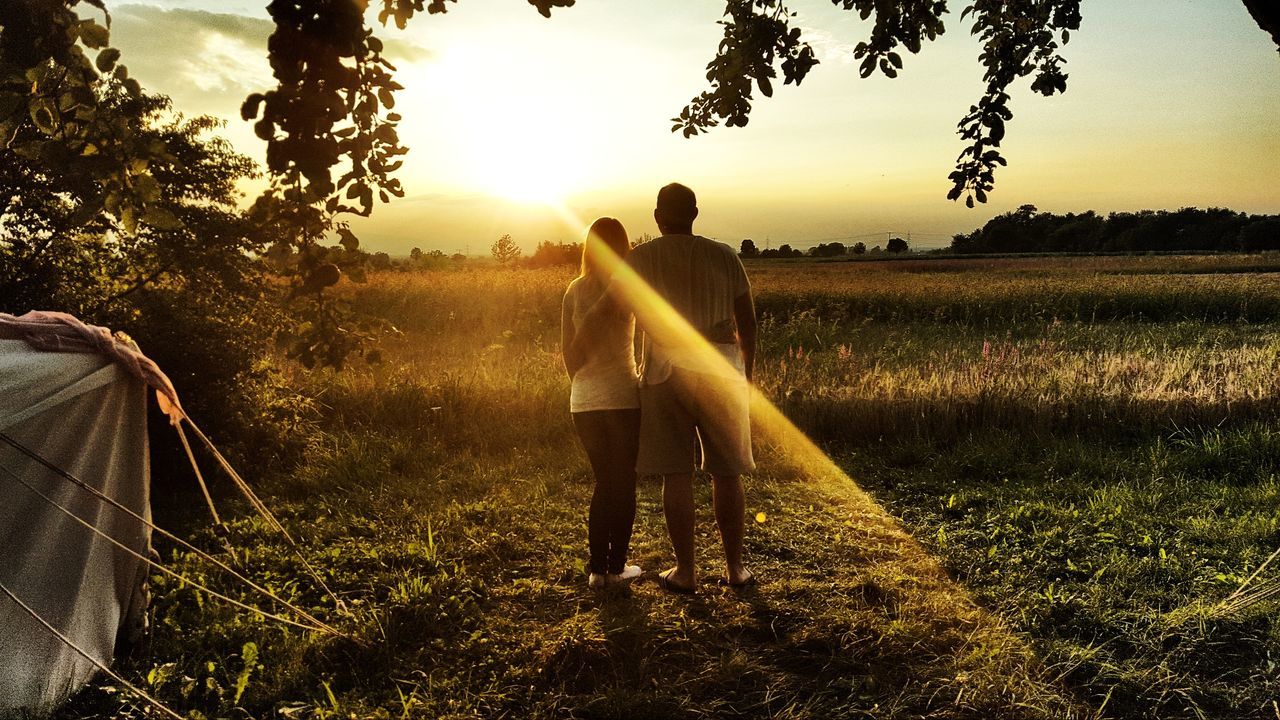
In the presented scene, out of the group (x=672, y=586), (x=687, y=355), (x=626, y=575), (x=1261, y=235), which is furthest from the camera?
(x=1261, y=235)

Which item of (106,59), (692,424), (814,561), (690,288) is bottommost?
(814,561)

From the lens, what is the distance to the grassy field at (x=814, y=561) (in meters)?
3.30

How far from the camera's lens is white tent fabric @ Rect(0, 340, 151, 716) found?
2943mm

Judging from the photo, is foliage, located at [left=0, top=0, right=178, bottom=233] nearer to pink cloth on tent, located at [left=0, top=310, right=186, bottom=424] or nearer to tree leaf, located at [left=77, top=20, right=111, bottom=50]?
tree leaf, located at [left=77, top=20, right=111, bottom=50]

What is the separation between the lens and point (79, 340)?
3.30 m

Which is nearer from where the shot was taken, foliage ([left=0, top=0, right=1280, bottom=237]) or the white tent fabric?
foliage ([left=0, top=0, right=1280, bottom=237])

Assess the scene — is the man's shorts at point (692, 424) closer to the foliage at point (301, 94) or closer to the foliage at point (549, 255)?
the foliage at point (301, 94)

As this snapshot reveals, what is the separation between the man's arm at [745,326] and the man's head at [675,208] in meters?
0.50

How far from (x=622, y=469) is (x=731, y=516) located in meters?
0.67

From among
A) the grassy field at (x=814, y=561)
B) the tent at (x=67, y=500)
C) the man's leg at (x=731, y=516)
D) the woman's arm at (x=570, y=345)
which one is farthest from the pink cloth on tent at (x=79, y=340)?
the man's leg at (x=731, y=516)

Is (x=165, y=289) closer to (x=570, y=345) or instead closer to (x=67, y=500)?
(x=67, y=500)

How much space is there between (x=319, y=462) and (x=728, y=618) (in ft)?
15.0

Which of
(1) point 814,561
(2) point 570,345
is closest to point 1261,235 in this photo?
(1) point 814,561

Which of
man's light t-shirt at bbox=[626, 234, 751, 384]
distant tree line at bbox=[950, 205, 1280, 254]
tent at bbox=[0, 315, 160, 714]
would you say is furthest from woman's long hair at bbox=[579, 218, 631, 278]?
distant tree line at bbox=[950, 205, 1280, 254]
